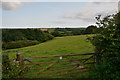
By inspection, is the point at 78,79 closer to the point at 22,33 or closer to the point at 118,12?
the point at 118,12

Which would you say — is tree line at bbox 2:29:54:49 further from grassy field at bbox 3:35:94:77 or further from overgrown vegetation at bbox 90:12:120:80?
overgrown vegetation at bbox 90:12:120:80

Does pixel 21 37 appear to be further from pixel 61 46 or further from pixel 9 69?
pixel 9 69

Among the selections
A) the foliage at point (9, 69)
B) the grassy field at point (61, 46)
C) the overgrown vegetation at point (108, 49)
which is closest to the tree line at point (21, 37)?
the grassy field at point (61, 46)

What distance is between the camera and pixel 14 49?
11.4 meters

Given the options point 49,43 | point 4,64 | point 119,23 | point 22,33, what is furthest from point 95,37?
point 22,33

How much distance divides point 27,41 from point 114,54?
961 cm

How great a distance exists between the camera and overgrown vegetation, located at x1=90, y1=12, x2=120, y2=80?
432cm

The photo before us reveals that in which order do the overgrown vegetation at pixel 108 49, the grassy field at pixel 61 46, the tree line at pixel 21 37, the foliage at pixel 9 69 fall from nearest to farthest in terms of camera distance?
the overgrown vegetation at pixel 108 49 → the foliage at pixel 9 69 → the grassy field at pixel 61 46 → the tree line at pixel 21 37

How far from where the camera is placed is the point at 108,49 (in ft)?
15.1

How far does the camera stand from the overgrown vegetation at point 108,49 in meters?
4.32

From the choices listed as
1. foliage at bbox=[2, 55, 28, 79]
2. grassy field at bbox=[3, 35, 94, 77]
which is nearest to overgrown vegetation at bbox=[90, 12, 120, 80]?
foliage at bbox=[2, 55, 28, 79]

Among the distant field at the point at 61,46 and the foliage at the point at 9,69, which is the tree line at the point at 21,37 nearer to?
the distant field at the point at 61,46

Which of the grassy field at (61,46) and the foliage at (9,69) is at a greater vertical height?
the grassy field at (61,46)

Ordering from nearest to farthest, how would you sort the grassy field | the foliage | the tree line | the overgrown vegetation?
the overgrown vegetation < the foliage < the grassy field < the tree line
